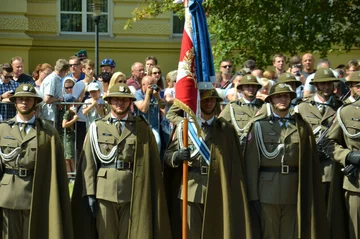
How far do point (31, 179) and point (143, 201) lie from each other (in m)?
1.21

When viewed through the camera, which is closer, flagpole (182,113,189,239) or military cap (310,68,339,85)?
flagpole (182,113,189,239)

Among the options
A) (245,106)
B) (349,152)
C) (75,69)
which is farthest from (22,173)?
(75,69)

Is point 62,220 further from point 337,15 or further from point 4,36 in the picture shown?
point 4,36

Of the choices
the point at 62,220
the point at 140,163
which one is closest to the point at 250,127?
the point at 140,163

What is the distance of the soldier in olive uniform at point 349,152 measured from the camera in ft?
33.2

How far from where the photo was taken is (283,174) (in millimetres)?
10008

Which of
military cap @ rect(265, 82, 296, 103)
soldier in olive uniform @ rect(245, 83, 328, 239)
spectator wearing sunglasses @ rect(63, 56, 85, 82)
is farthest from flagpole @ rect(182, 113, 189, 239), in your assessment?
spectator wearing sunglasses @ rect(63, 56, 85, 82)

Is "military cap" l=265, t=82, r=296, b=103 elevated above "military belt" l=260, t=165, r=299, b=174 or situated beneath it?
elevated above

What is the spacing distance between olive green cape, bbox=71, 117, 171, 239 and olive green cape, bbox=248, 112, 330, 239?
3.50 feet

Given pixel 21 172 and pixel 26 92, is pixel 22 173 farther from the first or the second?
pixel 26 92

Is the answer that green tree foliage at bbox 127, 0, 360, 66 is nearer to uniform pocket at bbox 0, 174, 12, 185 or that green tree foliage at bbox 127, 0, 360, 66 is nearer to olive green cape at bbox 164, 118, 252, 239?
olive green cape at bbox 164, 118, 252, 239

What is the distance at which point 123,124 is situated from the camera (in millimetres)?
9992

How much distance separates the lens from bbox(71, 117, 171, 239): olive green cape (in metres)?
9.83

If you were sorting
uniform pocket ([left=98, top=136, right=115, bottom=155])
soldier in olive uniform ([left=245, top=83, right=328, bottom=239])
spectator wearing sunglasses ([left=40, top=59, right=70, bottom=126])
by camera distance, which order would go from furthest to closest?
1. spectator wearing sunglasses ([left=40, top=59, right=70, bottom=126])
2. soldier in olive uniform ([left=245, top=83, right=328, bottom=239])
3. uniform pocket ([left=98, top=136, right=115, bottom=155])
